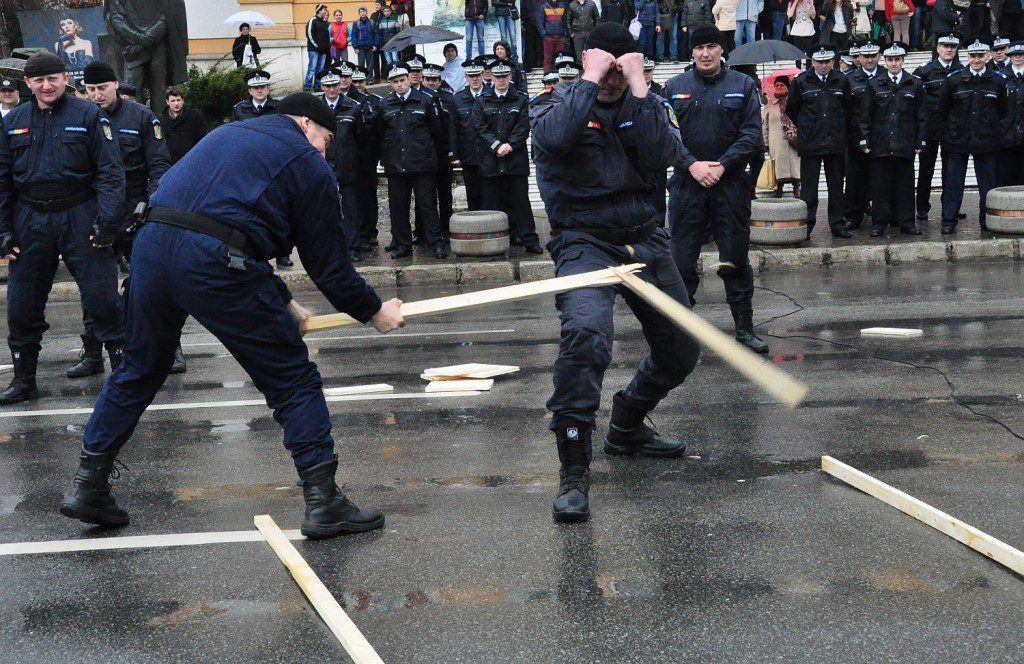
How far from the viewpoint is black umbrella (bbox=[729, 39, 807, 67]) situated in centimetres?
1700

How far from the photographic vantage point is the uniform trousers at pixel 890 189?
47.8 feet

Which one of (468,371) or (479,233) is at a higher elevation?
(479,233)

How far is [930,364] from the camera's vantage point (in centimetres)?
807

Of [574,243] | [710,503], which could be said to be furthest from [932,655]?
[574,243]

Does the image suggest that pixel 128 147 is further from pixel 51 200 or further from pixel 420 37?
pixel 420 37

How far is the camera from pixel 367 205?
15414 mm

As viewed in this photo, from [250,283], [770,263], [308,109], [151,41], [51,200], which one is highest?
[151,41]

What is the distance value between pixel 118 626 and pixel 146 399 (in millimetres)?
1267

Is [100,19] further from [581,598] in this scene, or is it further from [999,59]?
[581,598]

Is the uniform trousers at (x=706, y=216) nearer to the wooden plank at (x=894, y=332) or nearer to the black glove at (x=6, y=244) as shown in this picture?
the wooden plank at (x=894, y=332)

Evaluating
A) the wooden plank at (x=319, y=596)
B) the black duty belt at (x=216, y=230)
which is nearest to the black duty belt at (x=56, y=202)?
the black duty belt at (x=216, y=230)

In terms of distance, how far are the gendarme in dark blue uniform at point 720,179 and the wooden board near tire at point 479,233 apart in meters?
5.33

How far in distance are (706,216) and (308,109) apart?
4489mm

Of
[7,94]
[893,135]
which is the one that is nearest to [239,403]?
[7,94]
